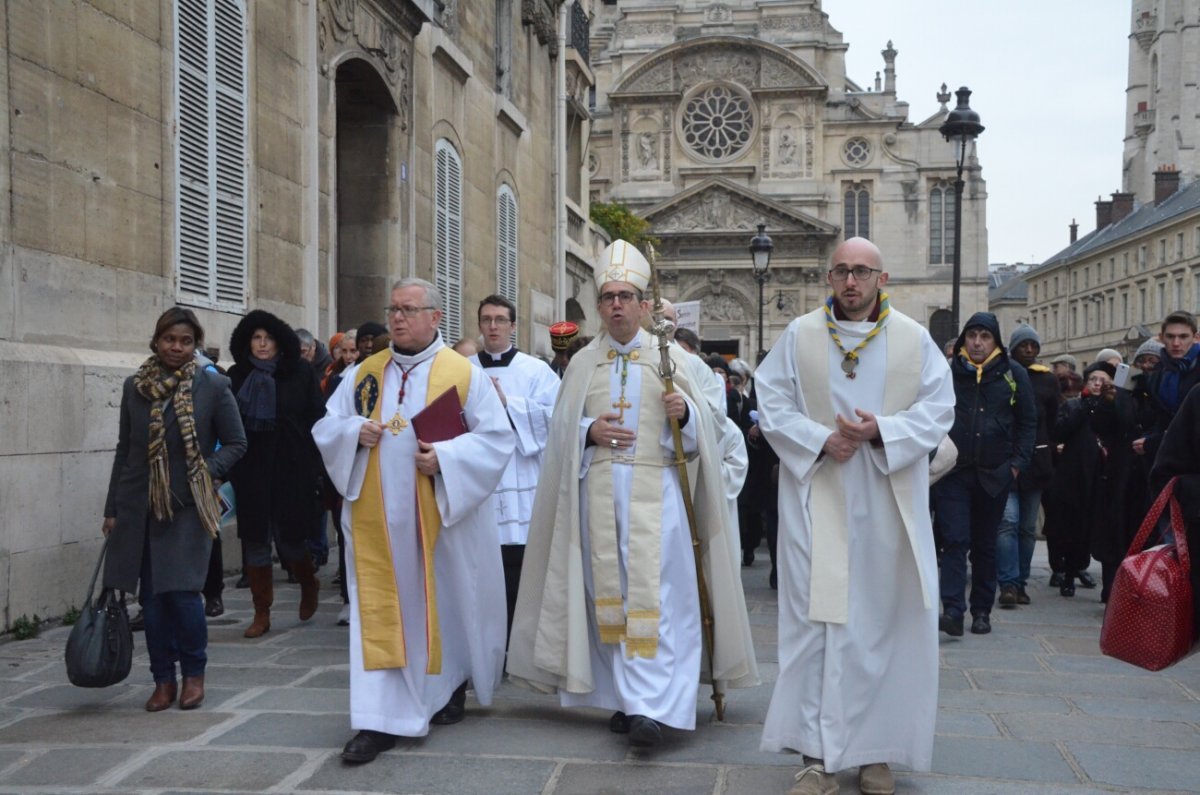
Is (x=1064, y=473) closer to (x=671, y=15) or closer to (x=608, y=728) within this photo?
(x=608, y=728)

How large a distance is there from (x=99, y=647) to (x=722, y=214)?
51658 mm

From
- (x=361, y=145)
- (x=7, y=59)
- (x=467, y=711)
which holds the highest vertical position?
(x=361, y=145)

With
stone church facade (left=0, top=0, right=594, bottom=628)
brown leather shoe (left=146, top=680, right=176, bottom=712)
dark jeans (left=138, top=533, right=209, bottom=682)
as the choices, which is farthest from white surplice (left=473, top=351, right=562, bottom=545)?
stone church facade (left=0, top=0, right=594, bottom=628)

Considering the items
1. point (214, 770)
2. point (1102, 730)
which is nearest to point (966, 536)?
point (1102, 730)

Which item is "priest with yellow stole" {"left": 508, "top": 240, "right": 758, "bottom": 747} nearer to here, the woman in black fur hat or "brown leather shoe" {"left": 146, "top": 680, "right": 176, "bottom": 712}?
"brown leather shoe" {"left": 146, "top": 680, "right": 176, "bottom": 712}

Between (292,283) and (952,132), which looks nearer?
(292,283)

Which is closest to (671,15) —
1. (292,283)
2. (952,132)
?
(952,132)

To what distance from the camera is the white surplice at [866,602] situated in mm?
4637

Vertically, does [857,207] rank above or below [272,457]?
above

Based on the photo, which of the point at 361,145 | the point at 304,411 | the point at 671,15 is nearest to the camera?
the point at 304,411

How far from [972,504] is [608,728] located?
3943 mm

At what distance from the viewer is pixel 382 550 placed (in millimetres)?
5422

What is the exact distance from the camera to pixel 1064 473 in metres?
10.5

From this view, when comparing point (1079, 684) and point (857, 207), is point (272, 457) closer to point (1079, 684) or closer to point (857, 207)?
point (1079, 684)
